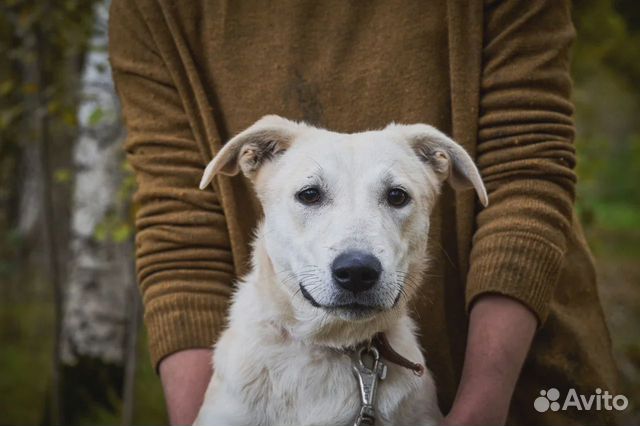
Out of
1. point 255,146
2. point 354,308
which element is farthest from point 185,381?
point 255,146

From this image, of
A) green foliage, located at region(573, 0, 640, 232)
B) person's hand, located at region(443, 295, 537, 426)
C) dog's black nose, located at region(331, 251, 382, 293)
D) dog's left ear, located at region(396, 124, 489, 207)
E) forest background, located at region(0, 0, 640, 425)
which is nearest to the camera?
dog's black nose, located at region(331, 251, 382, 293)

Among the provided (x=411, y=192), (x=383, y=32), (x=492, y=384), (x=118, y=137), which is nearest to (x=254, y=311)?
(x=411, y=192)

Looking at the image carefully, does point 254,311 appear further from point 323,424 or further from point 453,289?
point 453,289

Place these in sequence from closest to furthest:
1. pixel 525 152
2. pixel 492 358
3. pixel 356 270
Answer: pixel 356 270
pixel 492 358
pixel 525 152

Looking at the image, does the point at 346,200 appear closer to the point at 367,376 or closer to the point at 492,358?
the point at 367,376

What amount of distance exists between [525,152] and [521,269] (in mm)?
436

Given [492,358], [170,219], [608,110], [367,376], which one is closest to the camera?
[367,376]

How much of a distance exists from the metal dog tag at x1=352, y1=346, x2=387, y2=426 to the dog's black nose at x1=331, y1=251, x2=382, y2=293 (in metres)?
0.31

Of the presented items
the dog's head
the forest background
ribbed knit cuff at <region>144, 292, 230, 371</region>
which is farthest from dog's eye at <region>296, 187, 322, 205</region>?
the forest background

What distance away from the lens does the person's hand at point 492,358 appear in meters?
2.51

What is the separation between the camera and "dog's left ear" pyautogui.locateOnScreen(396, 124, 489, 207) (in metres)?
2.63

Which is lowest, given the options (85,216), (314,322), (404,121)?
(85,216)

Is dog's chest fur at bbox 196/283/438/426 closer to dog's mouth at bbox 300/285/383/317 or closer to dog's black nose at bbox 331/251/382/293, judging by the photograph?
dog's mouth at bbox 300/285/383/317

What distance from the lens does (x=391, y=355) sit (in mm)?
2469
